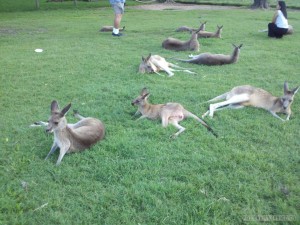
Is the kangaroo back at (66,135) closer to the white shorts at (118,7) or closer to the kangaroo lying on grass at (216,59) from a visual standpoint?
the kangaroo lying on grass at (216,59)

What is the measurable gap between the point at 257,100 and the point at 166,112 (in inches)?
66.5

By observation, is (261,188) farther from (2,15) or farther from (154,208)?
(2,15)

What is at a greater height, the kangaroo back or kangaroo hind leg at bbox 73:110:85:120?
the kangaroo back

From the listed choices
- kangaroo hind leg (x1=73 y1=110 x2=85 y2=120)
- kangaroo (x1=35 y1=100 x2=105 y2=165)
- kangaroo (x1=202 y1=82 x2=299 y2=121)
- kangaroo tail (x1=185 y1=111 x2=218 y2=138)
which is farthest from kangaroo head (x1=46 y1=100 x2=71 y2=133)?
kangaroo (x1=202 y1=82 x2=299 y2=121)

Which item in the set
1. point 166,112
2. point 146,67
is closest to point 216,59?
point 146,67

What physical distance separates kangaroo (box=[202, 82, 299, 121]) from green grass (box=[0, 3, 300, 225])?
0.16 metres

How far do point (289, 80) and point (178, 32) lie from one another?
6.50 meters

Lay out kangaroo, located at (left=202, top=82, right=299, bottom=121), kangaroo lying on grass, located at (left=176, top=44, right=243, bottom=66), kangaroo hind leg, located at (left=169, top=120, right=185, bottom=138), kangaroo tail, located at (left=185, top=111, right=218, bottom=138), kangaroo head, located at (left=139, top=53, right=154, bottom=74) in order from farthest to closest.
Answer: kangaroo lying on grass, located at (left=176, top=44, right=243, bottom=66) → kangaroo head, located at (left=139, top=53, right=154, bottom=74) → kangaroo, located at (left=202, top=82, right=299, bottom=121) → kangaroo tail, located at (left=185, top=111, right=218, bottom=138) → kangaroo hind leg, located at (left=169, top=120, right=185, bottom=138)

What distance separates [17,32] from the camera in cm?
1370

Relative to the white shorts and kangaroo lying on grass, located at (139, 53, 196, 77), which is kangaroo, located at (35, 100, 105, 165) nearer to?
kangaroo lying on grass, located at (139, 53, 196, 77)

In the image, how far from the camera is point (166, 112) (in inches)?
216

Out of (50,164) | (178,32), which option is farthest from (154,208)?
(178,32)

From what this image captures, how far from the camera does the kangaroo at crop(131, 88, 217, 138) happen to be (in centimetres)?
535

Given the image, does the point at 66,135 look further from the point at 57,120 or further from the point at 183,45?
the point at 183,45
